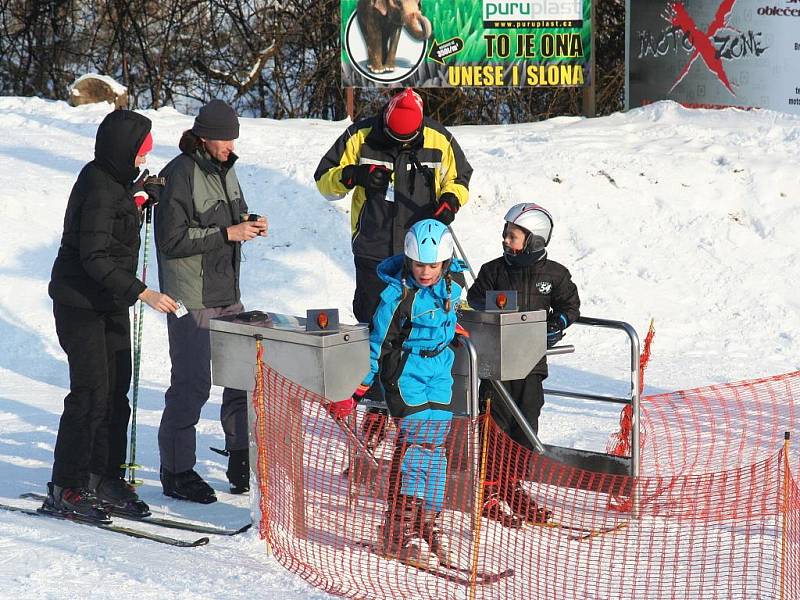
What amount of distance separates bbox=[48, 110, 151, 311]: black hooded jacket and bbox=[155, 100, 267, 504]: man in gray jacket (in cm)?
31

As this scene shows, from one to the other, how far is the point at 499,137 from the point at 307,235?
333 centimetres

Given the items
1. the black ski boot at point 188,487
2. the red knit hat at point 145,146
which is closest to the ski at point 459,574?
the black ski boot at point 188,487

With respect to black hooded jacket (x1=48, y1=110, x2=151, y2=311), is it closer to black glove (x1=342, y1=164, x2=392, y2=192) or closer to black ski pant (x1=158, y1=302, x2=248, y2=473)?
black ski pant (x1=158, y1=302, x2=248, y2=473)

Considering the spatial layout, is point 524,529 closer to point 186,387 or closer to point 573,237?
point 186,387

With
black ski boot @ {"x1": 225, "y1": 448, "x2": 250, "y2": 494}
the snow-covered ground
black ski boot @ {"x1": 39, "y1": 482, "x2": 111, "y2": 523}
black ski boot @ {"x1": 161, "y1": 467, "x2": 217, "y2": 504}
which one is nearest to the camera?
black ski boot @ {"x1": 39, "y1": 482, "x2": 111, "y2": 523}

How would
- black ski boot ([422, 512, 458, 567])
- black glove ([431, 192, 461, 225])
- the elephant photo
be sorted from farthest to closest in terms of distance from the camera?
the elephant photo, black glove ([431, 192, 461, 225]), black ski boot ([422, 512, 458, 567])

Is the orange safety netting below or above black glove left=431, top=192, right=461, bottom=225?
below

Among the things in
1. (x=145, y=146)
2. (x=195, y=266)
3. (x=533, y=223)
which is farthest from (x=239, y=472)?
(x=533, y=223)

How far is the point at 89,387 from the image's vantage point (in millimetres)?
5293

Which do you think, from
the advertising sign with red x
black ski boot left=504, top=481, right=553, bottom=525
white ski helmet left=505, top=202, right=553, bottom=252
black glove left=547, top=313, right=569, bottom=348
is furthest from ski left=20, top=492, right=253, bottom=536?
the advertising sign with red x

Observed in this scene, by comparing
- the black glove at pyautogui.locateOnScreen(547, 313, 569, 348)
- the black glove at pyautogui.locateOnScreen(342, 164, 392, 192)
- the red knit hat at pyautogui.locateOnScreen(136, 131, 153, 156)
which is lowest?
the black glove at pyautogui.locateOnScreen(547, 313, 569, 348)

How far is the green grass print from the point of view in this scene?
14.2 metres

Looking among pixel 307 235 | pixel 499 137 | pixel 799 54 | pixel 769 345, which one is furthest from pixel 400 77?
pixel 769 345

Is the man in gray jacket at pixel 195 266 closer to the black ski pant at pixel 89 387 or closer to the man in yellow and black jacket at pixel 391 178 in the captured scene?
the black ski pant at pixel 89 387
